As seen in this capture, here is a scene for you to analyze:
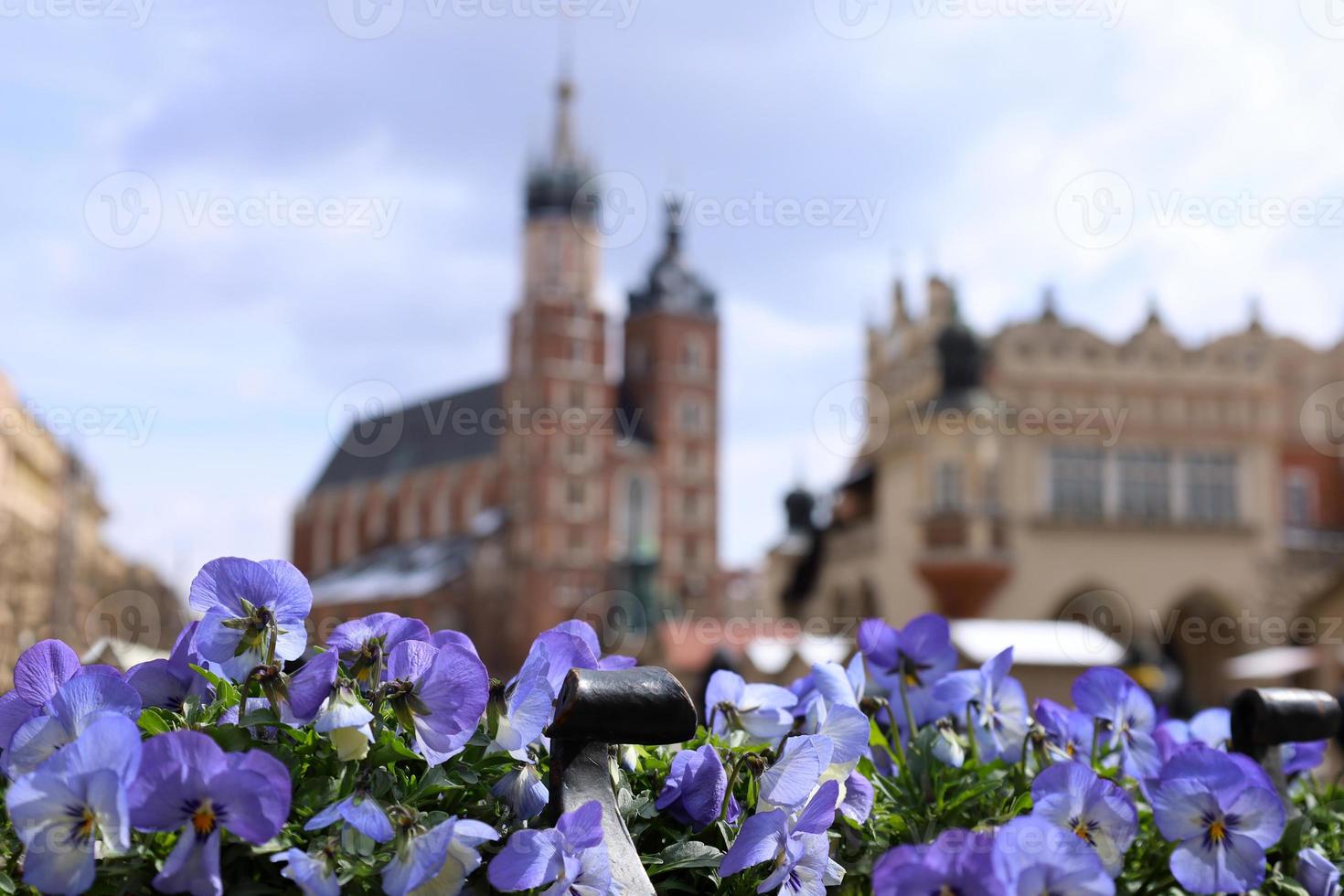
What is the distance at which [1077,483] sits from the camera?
103 ft

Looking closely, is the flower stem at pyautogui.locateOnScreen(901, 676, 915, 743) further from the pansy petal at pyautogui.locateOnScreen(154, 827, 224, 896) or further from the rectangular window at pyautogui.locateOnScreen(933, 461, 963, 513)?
the rectangular window at pyautogui.locateOnScreen(933, 461, 963, 513)

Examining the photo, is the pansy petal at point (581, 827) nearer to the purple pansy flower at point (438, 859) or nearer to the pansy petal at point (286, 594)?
the purple pansy flower at point (438, 859)

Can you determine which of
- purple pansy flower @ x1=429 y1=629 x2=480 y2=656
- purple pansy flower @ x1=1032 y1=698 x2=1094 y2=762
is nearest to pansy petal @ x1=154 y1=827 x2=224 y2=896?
purple pansy flower @ x1=429 y1=629 x2=480 y2=656

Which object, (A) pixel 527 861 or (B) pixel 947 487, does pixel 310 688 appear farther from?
(B) pixel 947 487

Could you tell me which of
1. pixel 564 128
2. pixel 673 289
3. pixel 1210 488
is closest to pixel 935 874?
pixel 1210 488

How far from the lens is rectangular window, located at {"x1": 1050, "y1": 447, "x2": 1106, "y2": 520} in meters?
31.2

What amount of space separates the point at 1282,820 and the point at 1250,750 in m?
0.34

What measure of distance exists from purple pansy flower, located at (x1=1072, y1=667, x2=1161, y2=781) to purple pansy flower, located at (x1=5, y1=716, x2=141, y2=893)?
3.92ft

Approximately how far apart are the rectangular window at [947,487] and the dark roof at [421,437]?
43.0 meters

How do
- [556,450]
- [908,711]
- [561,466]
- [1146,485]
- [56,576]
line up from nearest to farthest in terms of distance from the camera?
[908,711] → [56,576] → [1146,485] → [556,450] → [561,466]

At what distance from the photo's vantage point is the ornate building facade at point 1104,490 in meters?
29.8

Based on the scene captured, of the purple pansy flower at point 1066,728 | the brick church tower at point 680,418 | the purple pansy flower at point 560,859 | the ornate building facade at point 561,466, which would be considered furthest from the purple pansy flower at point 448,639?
the brick church tower at point 680,418

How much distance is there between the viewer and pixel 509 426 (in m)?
69.1

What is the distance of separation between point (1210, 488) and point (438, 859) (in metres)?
33.3
